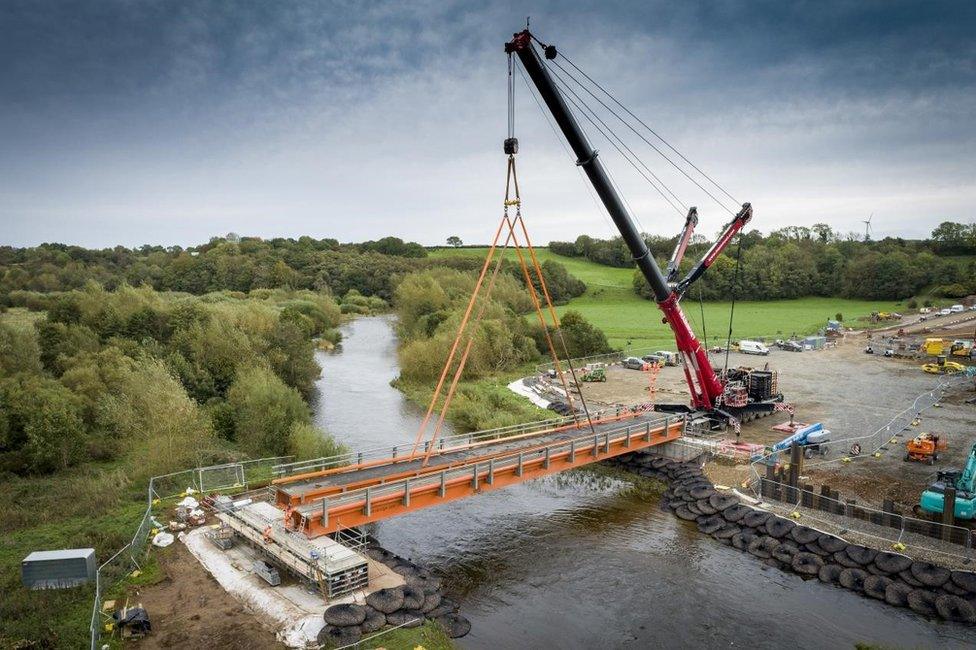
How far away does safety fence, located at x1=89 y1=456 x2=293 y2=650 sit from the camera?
18.8 meters

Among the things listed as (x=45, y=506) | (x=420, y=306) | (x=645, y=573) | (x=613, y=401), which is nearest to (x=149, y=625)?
(x=45, y=506)

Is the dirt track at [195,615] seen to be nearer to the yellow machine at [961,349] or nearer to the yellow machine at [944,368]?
the yellow machine at [944,368]

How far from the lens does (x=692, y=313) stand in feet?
329

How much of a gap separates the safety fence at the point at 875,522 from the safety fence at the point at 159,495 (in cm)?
2127

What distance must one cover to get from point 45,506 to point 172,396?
7635 mm

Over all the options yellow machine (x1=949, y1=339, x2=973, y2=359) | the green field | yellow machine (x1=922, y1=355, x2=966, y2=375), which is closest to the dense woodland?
the green field

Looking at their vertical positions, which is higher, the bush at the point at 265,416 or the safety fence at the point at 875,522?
the bush at the point at 265,416

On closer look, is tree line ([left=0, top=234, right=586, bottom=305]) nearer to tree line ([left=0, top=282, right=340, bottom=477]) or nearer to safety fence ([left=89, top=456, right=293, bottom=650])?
tree line ([left=0, top=282, right=340, bottom=477])

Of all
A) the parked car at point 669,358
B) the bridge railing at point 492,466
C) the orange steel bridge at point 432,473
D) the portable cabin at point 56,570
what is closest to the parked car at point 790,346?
the parked car at point 669,358

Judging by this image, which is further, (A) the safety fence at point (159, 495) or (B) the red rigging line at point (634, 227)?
(B) the red rigging line at point (634, 227)

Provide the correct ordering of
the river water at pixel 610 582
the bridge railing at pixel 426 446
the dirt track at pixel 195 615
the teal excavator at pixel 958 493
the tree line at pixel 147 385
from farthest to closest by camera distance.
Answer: the tree line at pixel 147 385, the bridge railing at pixel 426 446, the teal excavator at pixel 958 493, the river water at pixel 610 582, the dirt track at pixel 195 615

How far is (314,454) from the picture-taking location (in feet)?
104

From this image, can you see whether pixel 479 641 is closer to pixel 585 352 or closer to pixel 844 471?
pixel 844 471

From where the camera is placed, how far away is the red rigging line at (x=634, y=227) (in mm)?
22406
